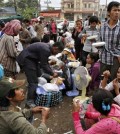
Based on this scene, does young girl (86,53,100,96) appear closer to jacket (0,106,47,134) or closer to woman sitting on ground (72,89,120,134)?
woman sitting on ground (72,89,120,134)

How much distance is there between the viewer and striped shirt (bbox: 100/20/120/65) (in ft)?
13.7

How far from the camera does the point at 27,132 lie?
7.38 ft

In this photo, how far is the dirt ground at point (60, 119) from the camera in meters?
4.44

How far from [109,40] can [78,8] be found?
76896 mm

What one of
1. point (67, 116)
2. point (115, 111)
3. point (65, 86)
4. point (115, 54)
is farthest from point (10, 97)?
point (65, 86)

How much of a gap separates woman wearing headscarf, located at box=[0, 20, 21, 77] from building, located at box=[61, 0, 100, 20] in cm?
7190

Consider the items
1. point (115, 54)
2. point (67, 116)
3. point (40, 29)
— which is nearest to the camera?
point (115, 54)

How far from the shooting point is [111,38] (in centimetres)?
423

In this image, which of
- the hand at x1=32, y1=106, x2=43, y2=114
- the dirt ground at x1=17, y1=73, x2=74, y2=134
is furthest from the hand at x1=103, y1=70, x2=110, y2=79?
the hand at x1=32, y1=106, x2=43, y2=114

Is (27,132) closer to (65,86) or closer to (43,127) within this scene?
(43,127)

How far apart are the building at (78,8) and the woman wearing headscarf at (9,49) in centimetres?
7190

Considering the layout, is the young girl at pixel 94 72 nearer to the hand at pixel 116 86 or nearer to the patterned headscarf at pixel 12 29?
the hand at pixel 116 86

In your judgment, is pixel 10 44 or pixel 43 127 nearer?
pixel 43 127

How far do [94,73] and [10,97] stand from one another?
3101mm
